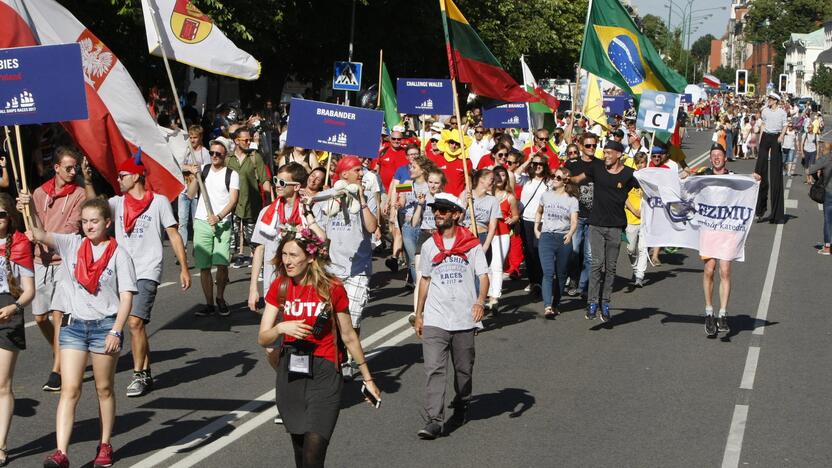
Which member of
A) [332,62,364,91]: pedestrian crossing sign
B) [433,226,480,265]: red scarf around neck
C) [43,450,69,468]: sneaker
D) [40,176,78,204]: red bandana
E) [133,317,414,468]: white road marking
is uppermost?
[332,62,364,91]: pedestrian crossing sign

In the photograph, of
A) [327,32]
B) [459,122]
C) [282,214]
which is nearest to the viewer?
[282,214]

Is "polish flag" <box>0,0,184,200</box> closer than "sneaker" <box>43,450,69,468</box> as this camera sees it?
No

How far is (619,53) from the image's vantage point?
54.4 feet

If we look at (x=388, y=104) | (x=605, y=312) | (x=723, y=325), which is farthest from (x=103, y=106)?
(x=388, y=104)

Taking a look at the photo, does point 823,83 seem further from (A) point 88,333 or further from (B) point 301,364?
(B) point 301,364

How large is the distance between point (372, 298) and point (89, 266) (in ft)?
23.5

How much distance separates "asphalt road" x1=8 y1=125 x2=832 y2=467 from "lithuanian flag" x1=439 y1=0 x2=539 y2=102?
2.51 metres

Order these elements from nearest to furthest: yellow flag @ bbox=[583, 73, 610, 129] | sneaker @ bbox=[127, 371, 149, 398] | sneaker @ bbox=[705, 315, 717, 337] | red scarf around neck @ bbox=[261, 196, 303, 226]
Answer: sneaker @ bbox=[127, 371, 149, 398]
red scarf around neck @ bbox=[261, 196, 303, 226]
sneaker @ bbox=[705, 315, 717, 337]
yellow flag @ bbox=[583, 73, 610, 129]

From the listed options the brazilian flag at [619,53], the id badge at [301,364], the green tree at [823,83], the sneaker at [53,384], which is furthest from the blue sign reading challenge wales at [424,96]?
the green tree at [823,83]

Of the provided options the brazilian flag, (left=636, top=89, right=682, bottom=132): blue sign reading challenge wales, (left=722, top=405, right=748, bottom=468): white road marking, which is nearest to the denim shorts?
(left=722, top=405, right=748, bottom=468): white road marking

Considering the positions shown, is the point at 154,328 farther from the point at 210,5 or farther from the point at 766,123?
the point at 766,123

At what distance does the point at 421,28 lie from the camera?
114ft

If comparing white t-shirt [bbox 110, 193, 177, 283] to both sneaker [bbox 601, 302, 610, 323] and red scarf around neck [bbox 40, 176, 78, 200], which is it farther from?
sneaker [bbox 601, 302, 610, 323]

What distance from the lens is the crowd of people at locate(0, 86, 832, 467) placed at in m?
6.69
